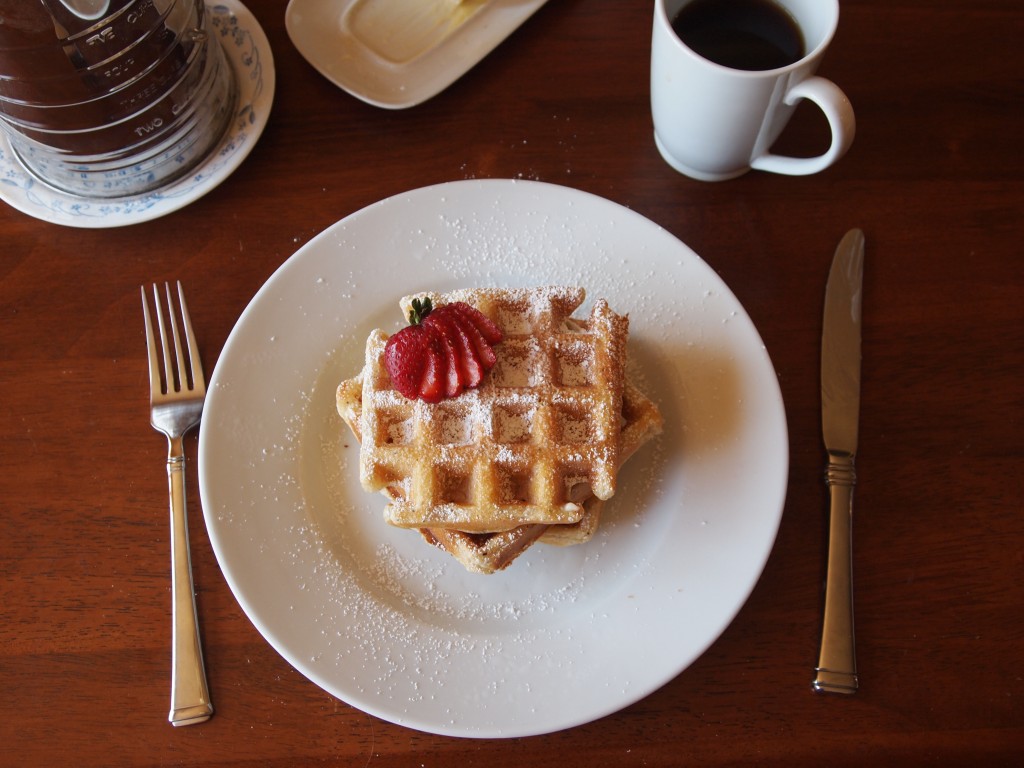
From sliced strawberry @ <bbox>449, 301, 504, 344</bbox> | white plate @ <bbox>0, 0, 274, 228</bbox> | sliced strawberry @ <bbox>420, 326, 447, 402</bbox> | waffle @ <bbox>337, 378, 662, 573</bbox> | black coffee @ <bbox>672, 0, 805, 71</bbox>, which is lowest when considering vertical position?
waffle @ <bbox>337, 378, 662, 573</bbox>

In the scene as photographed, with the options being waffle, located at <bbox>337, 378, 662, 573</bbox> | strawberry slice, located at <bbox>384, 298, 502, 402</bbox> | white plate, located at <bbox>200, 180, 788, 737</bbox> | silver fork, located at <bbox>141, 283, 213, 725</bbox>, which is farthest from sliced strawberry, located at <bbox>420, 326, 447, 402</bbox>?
silver fork, located at <bbox>141, 283, 213, 725</bbox>

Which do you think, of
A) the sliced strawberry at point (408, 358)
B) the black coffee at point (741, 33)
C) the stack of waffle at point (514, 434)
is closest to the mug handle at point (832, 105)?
the black coffee at point (741, 33)

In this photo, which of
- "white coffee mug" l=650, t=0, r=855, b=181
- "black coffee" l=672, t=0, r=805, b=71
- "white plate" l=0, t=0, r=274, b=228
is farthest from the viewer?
"white plate" l=0, t=0, r=274, b=228

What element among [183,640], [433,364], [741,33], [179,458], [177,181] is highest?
[741,33]

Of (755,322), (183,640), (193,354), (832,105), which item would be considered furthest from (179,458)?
(832,105)

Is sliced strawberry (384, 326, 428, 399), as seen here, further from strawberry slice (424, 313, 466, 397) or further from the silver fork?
the silver fork

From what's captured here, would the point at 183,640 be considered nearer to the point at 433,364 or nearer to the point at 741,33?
the point at 433,364

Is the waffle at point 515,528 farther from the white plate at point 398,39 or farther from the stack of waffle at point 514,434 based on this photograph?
the white plate at point 398,39
